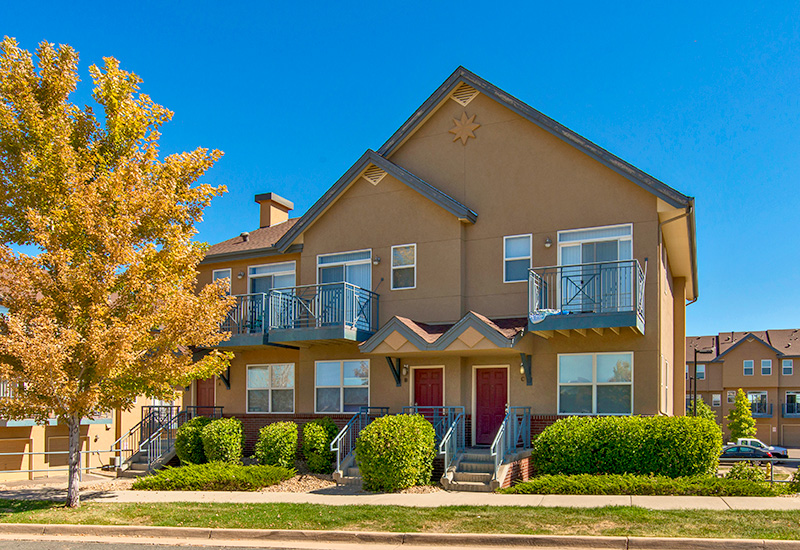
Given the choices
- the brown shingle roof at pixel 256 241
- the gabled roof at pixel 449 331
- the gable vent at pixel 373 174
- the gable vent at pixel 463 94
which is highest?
the gable vent at pixel 463 94

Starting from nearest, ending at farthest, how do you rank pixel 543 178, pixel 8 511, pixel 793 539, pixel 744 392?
pixel 793 539 < pixel 8 511 < pixel 543 178 < pixel 744 392

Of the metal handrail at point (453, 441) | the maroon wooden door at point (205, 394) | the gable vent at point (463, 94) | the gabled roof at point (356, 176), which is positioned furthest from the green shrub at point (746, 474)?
the maroon wooden door at point (205, 394)

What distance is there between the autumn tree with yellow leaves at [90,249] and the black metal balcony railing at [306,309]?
483 cm

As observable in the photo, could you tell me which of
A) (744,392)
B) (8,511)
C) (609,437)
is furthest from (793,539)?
(744,392)

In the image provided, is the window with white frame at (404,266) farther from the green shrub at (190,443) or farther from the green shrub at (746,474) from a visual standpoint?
the green shrub at (746,474)

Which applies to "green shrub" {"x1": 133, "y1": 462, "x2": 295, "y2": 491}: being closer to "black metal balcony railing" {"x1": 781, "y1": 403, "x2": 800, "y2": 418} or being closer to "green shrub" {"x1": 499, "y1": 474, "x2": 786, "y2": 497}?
"green shrub" {"x1": 499, "y1": 474, "x2": 786, "y2": 497}

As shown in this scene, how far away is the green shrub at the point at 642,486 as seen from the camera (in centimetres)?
1313

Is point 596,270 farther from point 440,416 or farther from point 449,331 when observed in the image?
point 440,416

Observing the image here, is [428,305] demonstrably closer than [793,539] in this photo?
No

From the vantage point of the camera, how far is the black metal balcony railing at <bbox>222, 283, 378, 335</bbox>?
1953 cm

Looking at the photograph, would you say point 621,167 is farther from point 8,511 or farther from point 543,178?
point 8,511

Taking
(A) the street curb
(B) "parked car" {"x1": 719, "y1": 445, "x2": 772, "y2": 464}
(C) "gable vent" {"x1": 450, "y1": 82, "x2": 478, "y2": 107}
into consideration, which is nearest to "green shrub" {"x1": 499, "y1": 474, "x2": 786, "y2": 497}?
(A) the street curb

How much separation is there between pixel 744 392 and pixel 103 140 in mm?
58126

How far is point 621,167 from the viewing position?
1720 cm
